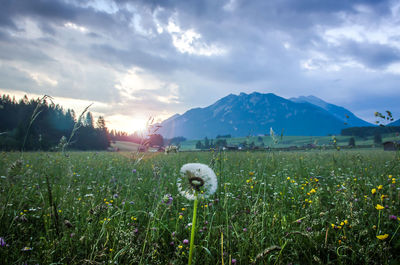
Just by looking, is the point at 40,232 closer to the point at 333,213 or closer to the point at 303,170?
the point at 333,213

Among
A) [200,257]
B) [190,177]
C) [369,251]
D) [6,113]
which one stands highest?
[6,113]

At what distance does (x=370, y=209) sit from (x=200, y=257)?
2.43 meters

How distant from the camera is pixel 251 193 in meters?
3.83

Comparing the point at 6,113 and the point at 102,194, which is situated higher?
the point at 6,113

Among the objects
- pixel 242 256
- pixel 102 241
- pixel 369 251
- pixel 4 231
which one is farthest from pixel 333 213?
pixel 4 231

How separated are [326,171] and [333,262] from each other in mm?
5008

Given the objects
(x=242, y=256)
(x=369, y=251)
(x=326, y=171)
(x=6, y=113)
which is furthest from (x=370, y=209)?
(x=6, y=113)

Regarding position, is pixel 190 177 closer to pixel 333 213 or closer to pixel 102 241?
pixel 102 241

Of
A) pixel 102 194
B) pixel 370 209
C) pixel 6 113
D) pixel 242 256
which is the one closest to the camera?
pixel 242 256

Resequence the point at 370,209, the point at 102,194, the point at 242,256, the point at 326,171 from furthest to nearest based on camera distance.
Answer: the point at 326,171 < the point at 102,194 < the point at 370,209 < the point at 242,256

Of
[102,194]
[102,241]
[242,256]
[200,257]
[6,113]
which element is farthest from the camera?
[6,113]

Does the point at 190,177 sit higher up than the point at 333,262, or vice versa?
the point at 190,177

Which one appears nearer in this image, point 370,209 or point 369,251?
point 369,251

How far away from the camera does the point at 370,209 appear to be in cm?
283
